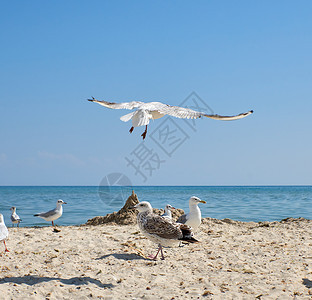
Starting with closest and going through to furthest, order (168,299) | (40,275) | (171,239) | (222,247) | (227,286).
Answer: (168,299), (227,286), (40,275), (171,239), (222,247)

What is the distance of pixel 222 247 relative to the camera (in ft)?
22.5

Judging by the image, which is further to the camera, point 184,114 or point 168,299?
point 184,114

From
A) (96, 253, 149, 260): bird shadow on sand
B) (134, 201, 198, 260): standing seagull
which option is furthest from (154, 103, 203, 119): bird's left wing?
(96, 253, 149, 260): bird shadow on sand

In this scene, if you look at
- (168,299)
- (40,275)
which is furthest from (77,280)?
(168,299)

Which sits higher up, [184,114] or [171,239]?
[184,114]

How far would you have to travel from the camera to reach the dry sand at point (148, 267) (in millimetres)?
4602

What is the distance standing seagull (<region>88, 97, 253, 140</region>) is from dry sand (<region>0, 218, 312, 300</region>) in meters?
2.16

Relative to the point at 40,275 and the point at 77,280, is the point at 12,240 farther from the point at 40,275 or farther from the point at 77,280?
the point at 77,280

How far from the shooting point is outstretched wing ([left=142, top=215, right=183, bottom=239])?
6.02 metres

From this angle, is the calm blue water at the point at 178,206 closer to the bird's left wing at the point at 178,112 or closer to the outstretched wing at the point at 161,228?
the outstretched wing at the point at 161,228

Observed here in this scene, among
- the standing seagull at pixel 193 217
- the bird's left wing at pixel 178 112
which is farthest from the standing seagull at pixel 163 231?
the bird's left wing at pixel 178 112

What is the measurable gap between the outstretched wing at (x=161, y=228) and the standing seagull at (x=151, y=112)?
5.67 feet

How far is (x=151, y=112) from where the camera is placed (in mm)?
5562

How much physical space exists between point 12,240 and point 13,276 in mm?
2108
